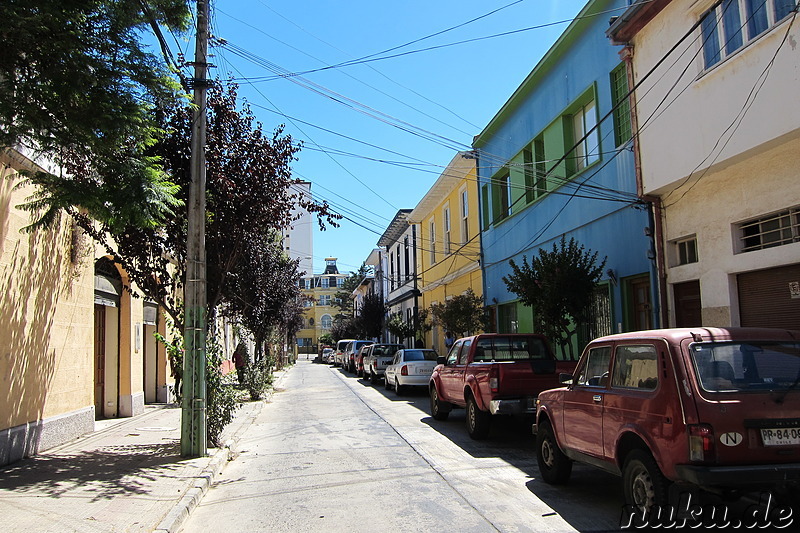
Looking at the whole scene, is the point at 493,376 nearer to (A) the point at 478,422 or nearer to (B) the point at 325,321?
(A) the point at 478,422

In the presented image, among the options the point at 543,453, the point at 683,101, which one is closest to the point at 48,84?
the point at 543,453

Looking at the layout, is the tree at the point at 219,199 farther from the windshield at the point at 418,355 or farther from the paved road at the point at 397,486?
the windshield at the point at 418,355

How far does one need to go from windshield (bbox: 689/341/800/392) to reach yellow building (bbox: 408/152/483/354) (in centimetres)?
1614

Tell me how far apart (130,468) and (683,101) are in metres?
10.4

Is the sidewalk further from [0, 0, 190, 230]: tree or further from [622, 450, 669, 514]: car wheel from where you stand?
[622, 450, 669, 514]: car wheel

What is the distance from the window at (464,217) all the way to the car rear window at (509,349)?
13.6 m

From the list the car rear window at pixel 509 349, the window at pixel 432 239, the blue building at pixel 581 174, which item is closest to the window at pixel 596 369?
the car rear window at pixel 509 349

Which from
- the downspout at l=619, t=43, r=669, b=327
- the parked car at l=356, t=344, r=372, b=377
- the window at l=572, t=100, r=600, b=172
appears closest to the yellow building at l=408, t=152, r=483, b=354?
the parked car at l=356, t=344, r=372, b=377

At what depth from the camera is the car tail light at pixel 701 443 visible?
480cm

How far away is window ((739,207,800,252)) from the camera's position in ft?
29.1

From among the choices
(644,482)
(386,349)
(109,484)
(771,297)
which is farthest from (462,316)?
(644,482)

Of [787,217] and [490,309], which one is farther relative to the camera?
[490,309]

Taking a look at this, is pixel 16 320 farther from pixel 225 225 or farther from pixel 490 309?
pixel 490 309

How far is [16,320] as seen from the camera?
359 inches
